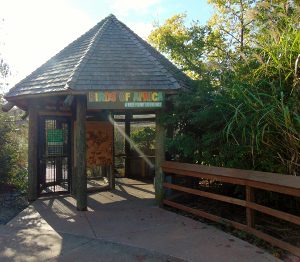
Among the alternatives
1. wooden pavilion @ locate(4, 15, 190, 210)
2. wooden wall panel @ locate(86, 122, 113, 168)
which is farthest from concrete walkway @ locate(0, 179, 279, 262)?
wooden wall panel @ locate(86, 122, 113, 168)

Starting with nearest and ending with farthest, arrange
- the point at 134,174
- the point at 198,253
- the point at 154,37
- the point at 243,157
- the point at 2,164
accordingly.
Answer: the point at 198,253 → the point at 243,157 → the point at 2,164 → the point at 134,174 → the point at 154,37

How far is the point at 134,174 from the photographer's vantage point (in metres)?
13.1

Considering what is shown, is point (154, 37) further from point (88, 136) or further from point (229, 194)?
point (229, 194)

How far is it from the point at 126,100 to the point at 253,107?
3.08 metres

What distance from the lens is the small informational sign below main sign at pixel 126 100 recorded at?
7.77 m

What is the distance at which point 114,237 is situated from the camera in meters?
5.98

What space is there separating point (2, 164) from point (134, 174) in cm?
441

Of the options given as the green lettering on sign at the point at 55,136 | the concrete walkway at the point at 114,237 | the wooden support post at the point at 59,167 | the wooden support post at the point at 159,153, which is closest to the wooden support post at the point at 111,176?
the wooden support post at the point at 59,167

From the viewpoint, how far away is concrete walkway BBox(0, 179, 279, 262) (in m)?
5.12

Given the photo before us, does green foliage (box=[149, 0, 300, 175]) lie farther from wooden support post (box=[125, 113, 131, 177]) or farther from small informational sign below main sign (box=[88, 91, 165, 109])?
wooden support post (box=[125, 113, 131, 177])

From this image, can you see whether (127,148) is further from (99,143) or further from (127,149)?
(99,143)

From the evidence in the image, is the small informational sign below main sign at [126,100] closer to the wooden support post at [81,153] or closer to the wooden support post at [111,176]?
the wooden support post at [81,153]

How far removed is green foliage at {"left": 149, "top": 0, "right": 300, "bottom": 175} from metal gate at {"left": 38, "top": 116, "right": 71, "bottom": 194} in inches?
120

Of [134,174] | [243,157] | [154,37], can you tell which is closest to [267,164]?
[243,157]
